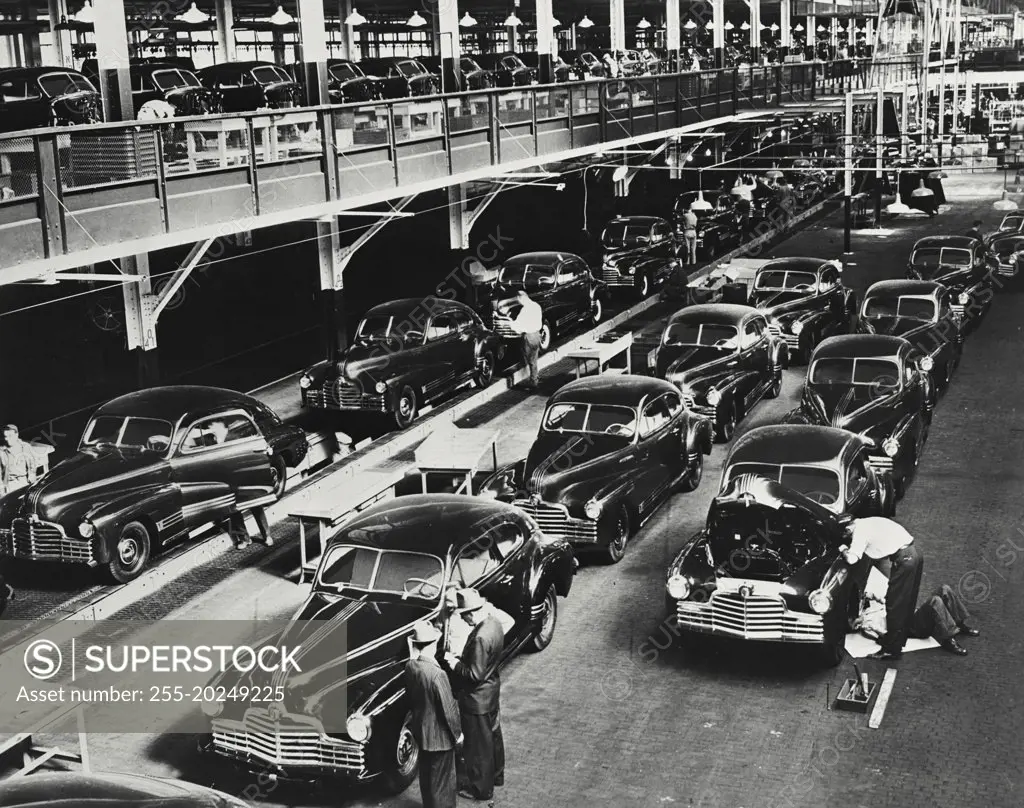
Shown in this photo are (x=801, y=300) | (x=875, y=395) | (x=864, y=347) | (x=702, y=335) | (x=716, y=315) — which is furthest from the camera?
(x=801, y=300)

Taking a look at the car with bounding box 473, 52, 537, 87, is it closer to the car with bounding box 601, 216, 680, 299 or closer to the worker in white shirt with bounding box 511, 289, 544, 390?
the car with bounding box 601, 216, 680, 299

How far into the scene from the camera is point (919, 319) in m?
21.4

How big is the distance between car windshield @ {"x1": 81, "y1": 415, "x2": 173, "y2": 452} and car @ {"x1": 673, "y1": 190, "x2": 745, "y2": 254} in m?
21.9

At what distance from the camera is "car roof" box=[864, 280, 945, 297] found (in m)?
22.0

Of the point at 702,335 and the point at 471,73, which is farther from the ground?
the point at 471,73

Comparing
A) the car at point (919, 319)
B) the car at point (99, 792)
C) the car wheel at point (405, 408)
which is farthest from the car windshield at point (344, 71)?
the car at point (99, 792)

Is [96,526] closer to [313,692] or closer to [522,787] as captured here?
[313,692]

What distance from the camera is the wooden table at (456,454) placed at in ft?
50.3

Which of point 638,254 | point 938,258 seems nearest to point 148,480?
point 638,254

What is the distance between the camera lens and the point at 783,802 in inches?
362

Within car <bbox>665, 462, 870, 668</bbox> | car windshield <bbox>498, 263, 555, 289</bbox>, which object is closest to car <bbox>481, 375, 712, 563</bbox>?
car <bbox>665, 462, 870, 668</bbox>

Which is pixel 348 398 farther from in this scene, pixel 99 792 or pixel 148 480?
pixel 99 792

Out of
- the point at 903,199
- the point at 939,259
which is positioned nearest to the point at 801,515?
the point at 939,259

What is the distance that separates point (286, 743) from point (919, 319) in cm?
1532
